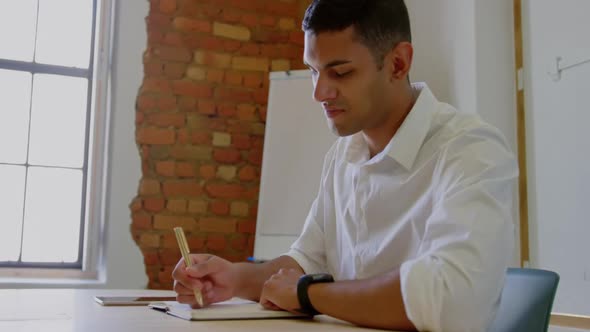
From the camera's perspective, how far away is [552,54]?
99.4 inches

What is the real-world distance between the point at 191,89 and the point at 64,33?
73 cm

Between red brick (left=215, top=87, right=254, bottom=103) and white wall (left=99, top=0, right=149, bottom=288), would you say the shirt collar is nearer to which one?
white wall (left=99, top=0, right=149, bottom=288)

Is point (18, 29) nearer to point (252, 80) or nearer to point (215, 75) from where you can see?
point (215, 75)

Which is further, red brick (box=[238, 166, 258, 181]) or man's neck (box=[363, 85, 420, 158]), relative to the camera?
red brick (box=[238, 166, 258, 181])

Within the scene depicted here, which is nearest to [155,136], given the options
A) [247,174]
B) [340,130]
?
[247,174]

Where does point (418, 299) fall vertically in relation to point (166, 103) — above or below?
below

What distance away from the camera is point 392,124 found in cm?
152

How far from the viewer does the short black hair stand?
143cm

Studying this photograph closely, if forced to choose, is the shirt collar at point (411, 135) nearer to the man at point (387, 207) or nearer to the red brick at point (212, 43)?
the man at point (387, 207)

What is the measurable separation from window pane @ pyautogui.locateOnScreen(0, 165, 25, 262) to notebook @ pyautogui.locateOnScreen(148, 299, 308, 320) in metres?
2.25

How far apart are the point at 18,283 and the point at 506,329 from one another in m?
2.57

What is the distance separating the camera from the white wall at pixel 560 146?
7.57ft

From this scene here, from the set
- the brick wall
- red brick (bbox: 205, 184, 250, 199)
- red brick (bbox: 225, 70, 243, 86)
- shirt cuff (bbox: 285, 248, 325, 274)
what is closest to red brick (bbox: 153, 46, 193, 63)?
the brick wall

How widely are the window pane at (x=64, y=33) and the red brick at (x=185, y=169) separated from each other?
0.74 metres
